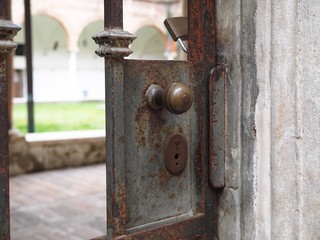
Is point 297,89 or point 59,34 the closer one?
point 297,89

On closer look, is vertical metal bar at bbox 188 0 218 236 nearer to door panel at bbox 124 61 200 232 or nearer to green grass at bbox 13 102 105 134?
door panel at bbox 124 61 200 232

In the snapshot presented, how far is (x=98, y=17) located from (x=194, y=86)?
73.8ft

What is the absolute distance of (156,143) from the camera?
3.61 feet

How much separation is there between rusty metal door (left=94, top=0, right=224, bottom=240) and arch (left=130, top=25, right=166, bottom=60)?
83.0 feet

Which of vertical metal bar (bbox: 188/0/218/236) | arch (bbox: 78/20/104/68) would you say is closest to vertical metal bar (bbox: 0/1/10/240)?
vertical metal bar (bbox: 188/0/218/236)

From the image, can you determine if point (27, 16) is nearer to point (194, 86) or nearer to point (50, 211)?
point (50, 211)

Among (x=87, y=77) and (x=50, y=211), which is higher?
(x=87, y=77)

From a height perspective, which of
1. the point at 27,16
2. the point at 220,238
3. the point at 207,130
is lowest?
the point at 220,238

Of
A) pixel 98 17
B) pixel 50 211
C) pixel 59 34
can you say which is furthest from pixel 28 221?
pixel 59 34

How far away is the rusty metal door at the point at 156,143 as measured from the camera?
100cm

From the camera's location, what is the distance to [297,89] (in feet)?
3.54

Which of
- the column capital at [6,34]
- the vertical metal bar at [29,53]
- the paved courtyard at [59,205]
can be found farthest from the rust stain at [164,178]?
the vertical metal bar at [29,53]

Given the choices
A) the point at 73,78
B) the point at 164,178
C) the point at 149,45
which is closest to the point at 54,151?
the point at 164,178

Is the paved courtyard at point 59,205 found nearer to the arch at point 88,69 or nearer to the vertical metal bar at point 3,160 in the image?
the vertical metal bar at point 3,160
